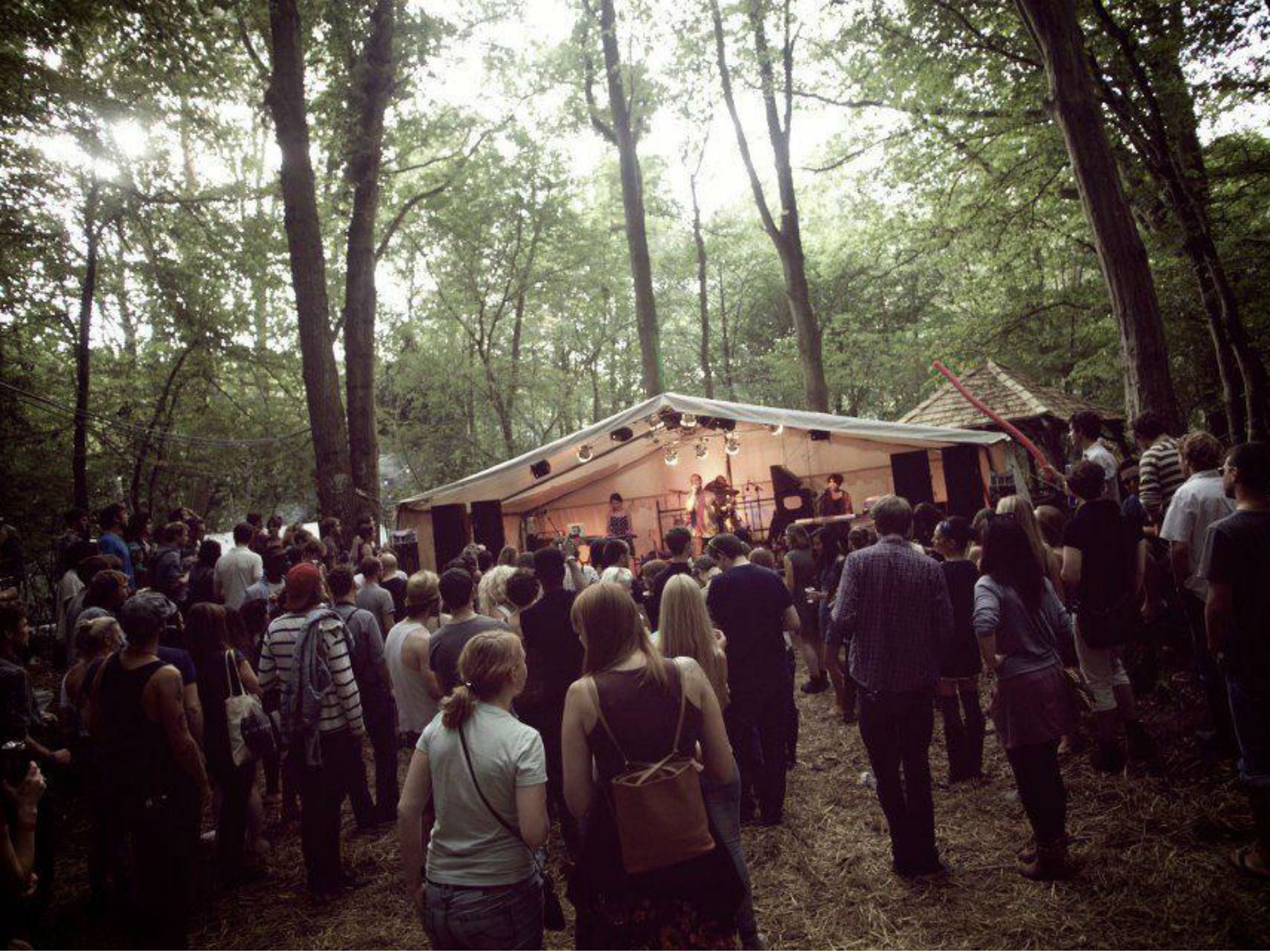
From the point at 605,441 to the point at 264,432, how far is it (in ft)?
31.1

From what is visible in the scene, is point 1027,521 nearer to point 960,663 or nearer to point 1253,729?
point 1253,729

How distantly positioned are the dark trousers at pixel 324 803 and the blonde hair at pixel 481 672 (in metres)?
2.15

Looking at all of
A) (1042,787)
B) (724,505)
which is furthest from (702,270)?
(1042,787)

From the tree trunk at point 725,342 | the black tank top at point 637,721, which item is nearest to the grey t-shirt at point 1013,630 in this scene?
the black tank top at point 637,721

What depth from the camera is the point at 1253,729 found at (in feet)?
9.09

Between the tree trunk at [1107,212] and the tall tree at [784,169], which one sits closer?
the tree trunk at [1107,212]

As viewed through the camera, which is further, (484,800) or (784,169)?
(784,169)

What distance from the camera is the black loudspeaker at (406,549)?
32.9 ft

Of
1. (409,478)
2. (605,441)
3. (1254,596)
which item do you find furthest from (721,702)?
(409,478)

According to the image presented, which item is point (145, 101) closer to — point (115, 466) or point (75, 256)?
point (75, 256)

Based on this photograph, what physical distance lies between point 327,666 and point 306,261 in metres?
7.53

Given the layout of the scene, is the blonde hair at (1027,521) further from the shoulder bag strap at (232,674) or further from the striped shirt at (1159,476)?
the shoulder bag strap at (232,674)

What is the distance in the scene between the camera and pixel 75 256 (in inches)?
515

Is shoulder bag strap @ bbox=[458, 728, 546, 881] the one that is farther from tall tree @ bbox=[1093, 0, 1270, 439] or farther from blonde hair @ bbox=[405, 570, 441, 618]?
tall tree @ bbox=[1093, 0, 1270, 439]
